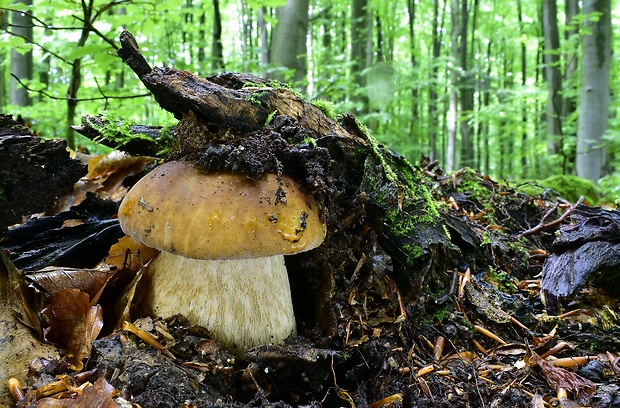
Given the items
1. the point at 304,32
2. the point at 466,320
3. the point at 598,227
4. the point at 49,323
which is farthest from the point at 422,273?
the point at 304,32

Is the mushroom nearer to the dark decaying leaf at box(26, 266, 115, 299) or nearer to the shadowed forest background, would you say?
the dark decaying leaf at box(26, 266, 115, 299)

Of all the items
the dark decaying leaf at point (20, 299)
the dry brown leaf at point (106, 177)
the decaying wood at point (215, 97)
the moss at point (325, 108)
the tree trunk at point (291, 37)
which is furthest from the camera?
the tree trunk at point (291, 37)

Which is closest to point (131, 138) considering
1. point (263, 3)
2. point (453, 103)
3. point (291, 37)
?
point (263, 3)

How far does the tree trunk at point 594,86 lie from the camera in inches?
312

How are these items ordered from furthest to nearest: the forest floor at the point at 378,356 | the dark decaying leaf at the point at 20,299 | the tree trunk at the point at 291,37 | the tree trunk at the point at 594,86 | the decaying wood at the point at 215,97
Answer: the tree trunk at the point at 594,86
the tree trunk at the point at 291,37
the decaying wood at the point at 215,97
the dark decaying leaf at the point at 20,299
the forest floor at the point at 378,356

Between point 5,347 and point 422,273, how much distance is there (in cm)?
190

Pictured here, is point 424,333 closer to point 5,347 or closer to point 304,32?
point 5,347

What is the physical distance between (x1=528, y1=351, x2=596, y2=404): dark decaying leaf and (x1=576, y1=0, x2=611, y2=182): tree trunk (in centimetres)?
770

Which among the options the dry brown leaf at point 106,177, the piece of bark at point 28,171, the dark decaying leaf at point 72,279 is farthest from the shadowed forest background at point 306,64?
the dark decaying leaf at point 72,279

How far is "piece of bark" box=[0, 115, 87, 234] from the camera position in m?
1.71

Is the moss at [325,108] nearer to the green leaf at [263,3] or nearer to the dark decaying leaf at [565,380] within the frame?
the dark decaying leaf at [565,380]

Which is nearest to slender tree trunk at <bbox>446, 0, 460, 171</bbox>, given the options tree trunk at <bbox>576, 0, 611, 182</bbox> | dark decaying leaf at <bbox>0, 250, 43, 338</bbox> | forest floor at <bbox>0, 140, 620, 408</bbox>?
tree trunk at <bbox>576, 0, 611, 182</bbox>

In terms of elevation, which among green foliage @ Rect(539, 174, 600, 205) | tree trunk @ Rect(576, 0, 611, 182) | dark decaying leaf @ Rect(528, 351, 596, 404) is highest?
tree trunk @ Rect(576, 0, 611, 182)

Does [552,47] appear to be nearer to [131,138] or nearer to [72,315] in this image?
[131,138]
